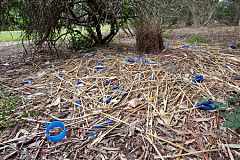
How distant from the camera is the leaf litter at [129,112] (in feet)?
3.48

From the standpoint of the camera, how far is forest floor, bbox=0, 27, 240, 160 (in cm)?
106

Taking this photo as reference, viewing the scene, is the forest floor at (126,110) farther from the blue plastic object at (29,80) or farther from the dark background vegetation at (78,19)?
the dark background vegetation at (78,19)

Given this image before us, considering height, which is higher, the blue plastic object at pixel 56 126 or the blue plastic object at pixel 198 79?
the blue plastic object at pixel 198 79

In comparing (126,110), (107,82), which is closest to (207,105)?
(126,110)

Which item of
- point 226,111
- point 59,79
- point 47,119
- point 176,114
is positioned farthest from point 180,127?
point 59,79

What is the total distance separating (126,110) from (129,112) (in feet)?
0.10

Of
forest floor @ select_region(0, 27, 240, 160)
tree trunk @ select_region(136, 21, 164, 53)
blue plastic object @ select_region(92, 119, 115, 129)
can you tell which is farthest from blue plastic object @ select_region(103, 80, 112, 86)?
tree trunk @ select_region(136, 21, 164, 53)

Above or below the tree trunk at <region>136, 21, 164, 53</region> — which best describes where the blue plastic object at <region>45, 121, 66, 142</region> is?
below

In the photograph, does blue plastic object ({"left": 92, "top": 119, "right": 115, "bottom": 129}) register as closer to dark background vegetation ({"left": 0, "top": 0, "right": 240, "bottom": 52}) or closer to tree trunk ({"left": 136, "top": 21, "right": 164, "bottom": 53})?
dark background vegetation ({"left": 0, "top": 0, "right": 240, "bottom": 52})

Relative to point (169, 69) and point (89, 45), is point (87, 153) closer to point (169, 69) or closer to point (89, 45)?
point (169, 69)

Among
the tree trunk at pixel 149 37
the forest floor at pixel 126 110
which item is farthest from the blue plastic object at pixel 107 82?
the tree trunk at pixel 149 37

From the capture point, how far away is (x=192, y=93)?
59.4 inches

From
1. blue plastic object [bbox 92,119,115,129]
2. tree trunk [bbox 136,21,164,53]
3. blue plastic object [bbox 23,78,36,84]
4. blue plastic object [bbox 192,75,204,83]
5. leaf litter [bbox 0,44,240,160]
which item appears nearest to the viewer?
leaf litter [bbox 0,44,240,160]

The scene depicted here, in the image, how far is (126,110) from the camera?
1.36 meters
